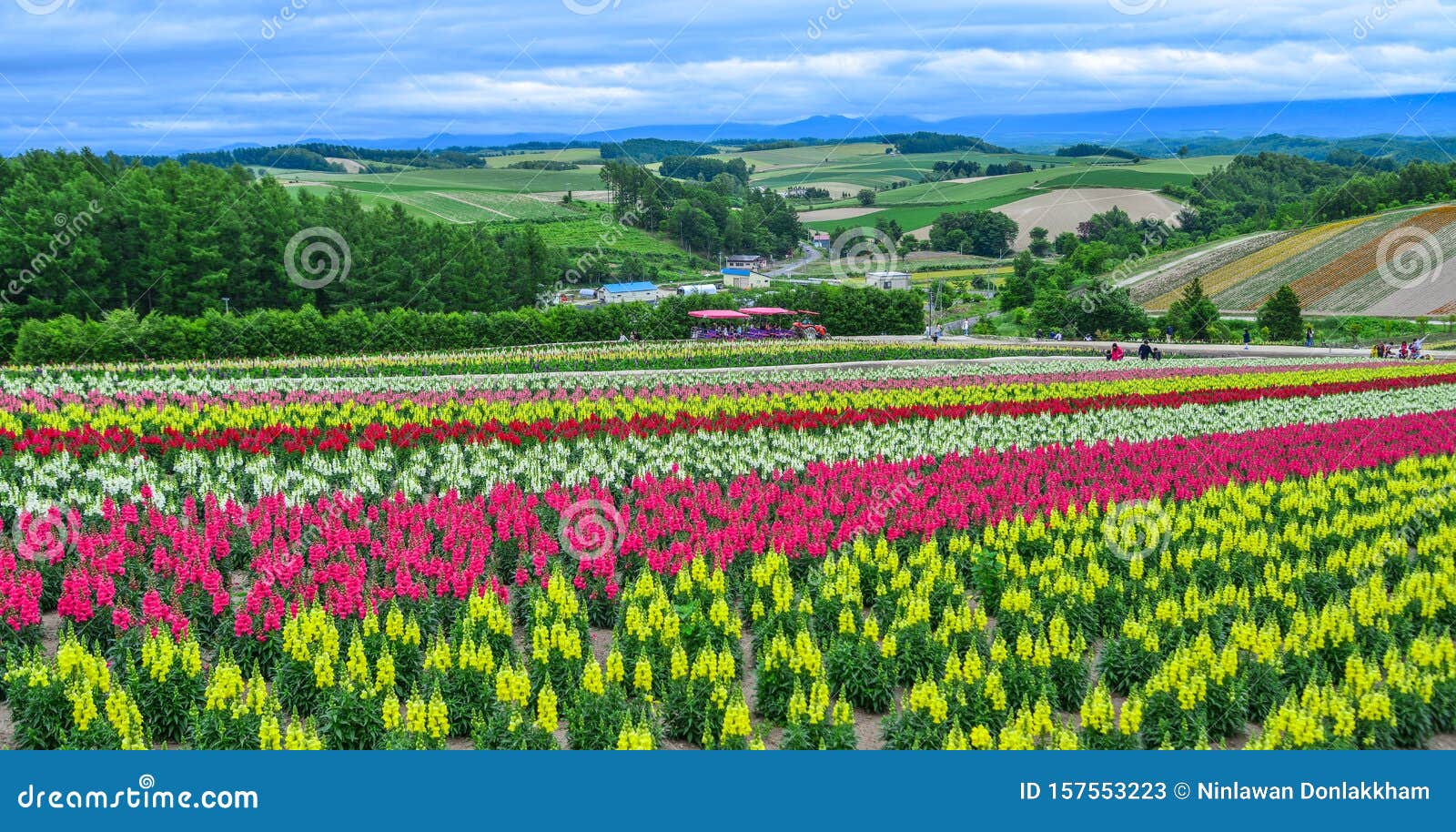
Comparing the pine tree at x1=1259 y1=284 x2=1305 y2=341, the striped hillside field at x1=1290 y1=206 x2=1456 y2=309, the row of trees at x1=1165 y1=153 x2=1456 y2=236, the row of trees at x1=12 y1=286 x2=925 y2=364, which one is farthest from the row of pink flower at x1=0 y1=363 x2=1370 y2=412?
the row of trees at x1=1165 y1=153 x2=1456 y2=236

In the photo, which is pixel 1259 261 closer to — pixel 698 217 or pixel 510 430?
pixel 698 217

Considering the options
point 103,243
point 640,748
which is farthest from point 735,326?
point 640,748

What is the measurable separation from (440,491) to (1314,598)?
11.8m

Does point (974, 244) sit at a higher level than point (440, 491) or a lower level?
higher

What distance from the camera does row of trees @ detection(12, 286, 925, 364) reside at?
46.0 metres

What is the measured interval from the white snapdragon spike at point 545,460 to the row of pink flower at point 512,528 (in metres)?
0.63

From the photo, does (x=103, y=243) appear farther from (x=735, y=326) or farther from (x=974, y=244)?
(x=974, y=244)

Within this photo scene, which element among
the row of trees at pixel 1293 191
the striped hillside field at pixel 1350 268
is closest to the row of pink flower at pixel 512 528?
the striped hillside field at pixel 1350 268

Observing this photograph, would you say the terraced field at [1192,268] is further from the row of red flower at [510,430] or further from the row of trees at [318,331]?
the row of red flower at [510,430]

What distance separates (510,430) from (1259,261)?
9724cm

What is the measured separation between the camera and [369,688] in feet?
31.9

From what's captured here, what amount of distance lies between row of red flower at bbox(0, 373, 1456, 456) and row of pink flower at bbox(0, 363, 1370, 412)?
13.2 ft

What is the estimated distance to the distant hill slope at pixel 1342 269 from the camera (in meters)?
85.4

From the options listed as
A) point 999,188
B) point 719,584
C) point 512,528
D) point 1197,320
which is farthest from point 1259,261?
point 719,584
